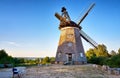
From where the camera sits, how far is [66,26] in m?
31.8

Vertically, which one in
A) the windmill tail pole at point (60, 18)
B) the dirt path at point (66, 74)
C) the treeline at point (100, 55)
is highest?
the windmill tail pole at point (60, 18)

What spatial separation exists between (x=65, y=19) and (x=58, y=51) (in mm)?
6140

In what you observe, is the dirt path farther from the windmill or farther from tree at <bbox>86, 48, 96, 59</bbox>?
tree at <bbox>86, 48, 96, 59</bbox>

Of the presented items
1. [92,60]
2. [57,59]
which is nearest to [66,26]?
[57,59]

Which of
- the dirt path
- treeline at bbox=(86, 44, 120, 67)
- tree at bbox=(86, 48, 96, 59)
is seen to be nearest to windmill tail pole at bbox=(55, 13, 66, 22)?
treeline at bbox=(86, 44, 120, 67)

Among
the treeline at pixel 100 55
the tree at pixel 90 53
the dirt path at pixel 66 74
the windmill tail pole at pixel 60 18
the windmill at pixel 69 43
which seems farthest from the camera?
the tree at pixel 90 53

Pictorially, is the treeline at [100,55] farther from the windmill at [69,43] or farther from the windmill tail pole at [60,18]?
the windmill tail pole at [60,18]

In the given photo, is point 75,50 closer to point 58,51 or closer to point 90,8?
point 58,51

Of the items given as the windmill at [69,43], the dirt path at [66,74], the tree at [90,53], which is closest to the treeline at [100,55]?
the tree at [90,53]

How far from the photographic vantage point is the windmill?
30.6 metres

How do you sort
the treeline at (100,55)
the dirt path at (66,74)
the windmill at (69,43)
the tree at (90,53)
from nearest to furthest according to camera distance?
the dirt path at (66,74) < the treeline at (100,55) < the windmill at (69,43) < the tree at (90,53)

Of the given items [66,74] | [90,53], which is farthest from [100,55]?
[66,74]

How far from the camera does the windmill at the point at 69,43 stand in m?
30.6

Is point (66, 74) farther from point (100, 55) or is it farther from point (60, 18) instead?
point (100, 55)
